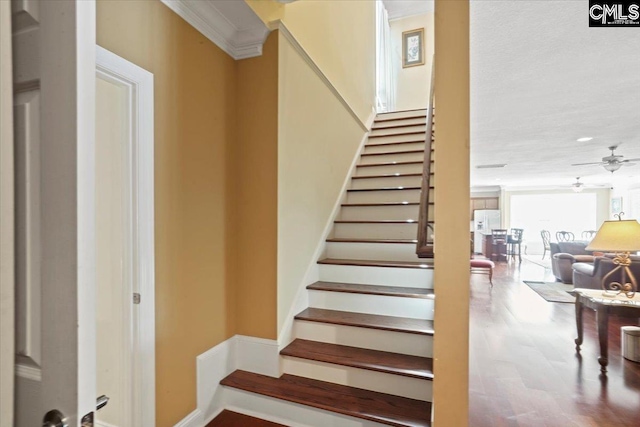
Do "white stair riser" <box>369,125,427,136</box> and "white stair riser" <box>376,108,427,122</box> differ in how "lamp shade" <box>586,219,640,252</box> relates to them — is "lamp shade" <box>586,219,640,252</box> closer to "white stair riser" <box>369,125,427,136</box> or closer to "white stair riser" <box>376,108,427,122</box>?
"white stair riser" <box>369,125,427,136</box>

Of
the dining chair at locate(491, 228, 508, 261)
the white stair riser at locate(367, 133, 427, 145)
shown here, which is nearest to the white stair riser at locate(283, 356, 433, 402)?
the white stair riser at locate(367, 133, 427, 145)

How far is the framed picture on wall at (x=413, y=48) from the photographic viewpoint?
695cm

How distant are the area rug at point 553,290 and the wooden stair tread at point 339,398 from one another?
4583mm

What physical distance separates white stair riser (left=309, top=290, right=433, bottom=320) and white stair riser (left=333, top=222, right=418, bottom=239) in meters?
0.81

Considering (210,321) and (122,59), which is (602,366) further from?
(122,59)

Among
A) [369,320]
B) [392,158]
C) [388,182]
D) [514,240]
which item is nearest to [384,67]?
[392,158]

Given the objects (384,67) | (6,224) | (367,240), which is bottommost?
(367,240)

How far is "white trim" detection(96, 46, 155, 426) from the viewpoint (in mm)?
1455

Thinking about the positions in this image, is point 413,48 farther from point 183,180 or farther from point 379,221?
point 183,180

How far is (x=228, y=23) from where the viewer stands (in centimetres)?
195

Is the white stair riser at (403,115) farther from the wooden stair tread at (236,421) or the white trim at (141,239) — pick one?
the wooden stair tread at (236,421)

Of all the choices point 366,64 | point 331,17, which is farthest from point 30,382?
point 366,64

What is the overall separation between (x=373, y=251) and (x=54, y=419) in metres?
2.42

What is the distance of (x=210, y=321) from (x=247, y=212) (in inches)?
29.1
